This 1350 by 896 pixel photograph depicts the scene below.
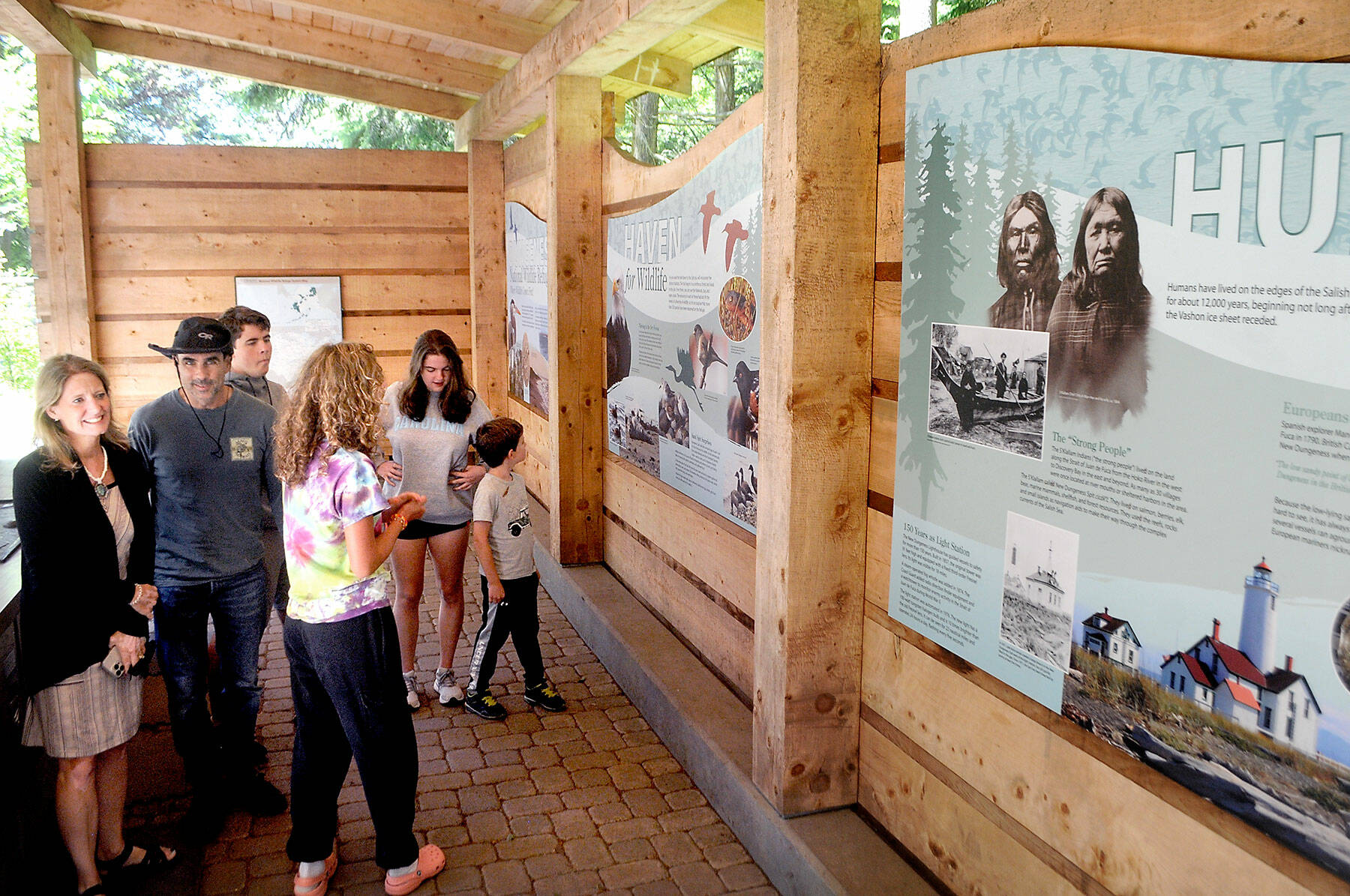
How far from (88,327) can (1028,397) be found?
954cm

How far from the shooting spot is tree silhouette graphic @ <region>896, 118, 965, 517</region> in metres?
3.18

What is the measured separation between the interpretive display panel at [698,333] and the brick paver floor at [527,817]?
4.32 ft

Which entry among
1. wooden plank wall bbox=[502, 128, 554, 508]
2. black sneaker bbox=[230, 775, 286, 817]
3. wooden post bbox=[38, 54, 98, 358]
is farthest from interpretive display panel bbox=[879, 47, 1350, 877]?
wooden post bbox=[38, 54, 98, 358]

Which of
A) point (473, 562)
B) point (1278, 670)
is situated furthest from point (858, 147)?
point (473, 562)

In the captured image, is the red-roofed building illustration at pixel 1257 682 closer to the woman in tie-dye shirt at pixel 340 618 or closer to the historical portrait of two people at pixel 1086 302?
the historical portrait of two people at pixel 1086 302

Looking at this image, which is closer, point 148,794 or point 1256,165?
point 1256,165

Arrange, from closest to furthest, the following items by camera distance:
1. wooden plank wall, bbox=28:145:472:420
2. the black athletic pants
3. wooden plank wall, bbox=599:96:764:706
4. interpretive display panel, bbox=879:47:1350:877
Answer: interpretive display panel, bbox=879:47:1350:877, wooden plank wall, bbox=599:96:764:706, the black athletic pants, wooden plank wall, bbox=28:145:472:420

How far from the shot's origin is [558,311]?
7074 mm

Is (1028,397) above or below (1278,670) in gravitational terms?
above

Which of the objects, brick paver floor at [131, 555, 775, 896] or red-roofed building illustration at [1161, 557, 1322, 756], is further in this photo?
brick paver floor at [131, 555, 775, 896]

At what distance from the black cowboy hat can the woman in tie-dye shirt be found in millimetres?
852

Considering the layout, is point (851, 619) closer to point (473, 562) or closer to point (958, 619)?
point (958, 619)

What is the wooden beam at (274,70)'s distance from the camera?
9.80 metres

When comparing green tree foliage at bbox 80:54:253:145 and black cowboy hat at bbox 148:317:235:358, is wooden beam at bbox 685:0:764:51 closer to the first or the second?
black cowboy hat at bbox 148:317:235:358
